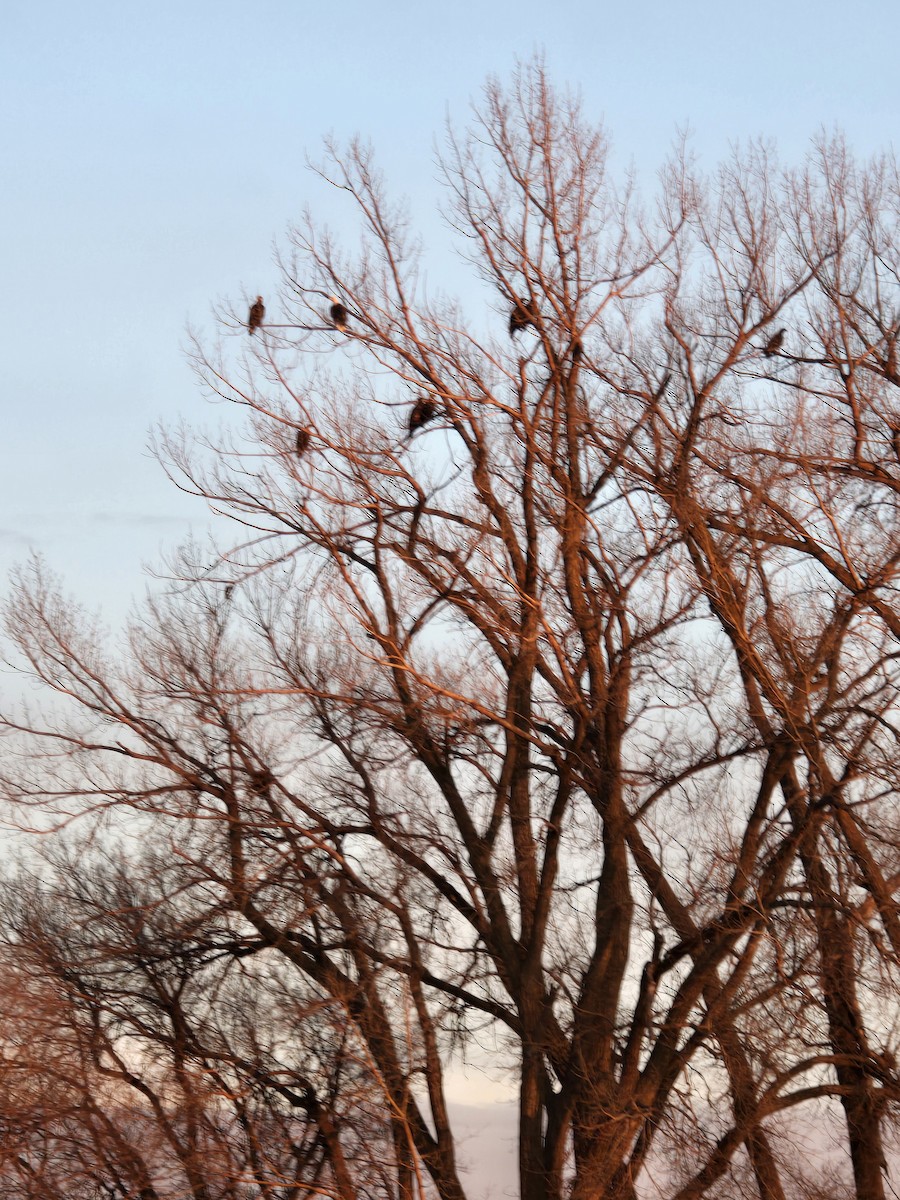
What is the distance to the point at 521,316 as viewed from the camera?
1570cm

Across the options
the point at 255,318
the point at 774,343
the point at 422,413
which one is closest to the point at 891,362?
the point at 774,343

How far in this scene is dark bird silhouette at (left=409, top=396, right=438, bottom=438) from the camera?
15.6m

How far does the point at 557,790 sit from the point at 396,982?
2.84 metres

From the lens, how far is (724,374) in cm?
1559

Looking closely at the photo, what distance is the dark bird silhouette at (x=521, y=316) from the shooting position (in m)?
15.6

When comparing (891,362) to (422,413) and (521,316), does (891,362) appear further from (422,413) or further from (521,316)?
(422,413)

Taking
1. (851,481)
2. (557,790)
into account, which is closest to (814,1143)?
(557,790)

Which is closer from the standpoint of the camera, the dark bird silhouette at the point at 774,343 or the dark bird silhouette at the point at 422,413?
the dark bird silhouette at the point at 422,413

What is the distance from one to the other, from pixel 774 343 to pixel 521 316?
3.05 meters

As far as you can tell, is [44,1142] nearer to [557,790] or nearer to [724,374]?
[557,790]

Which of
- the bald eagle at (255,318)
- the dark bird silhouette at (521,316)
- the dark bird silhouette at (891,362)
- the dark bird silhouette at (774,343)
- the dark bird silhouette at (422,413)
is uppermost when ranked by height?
the bald eagle at (255,318)

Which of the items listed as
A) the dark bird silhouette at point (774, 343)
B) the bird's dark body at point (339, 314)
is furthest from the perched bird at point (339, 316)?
the dark bird silhouette at point (774, 343)

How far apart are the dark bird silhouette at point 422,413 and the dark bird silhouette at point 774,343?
4.03 metres

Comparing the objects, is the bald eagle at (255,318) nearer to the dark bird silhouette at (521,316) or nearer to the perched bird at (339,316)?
the perched bird at (339,316)
